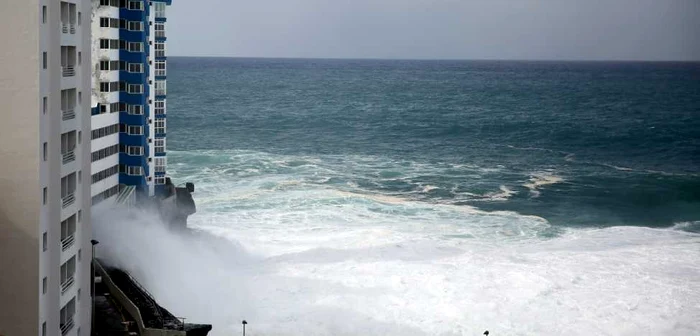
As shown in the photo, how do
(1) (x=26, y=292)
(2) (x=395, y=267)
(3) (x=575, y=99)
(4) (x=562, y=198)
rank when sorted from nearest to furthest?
1. (1) (x=26, y=292)
2. (2) (x=395, y=267)
3. (4) (x=562, y=198)
4. (3) (x=575, y=99)

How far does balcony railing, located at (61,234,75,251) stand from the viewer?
2800cm

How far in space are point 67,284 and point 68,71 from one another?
211 inches

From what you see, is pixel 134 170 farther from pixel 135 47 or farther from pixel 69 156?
pixel 69 156

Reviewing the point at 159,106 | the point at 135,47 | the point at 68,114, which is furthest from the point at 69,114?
the point at 159,106

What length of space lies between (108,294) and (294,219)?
23315 mm

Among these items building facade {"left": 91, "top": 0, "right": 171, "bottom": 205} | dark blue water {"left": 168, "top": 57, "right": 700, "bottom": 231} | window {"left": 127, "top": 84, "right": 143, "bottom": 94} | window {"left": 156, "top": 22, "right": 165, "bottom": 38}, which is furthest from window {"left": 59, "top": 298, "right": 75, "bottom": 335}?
dark blue water {"left": 168, "top": 57, "right": 700, "bottom": 231}

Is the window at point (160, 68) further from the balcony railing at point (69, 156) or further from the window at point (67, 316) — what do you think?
the window at point (67, 316)

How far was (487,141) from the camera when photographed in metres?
104

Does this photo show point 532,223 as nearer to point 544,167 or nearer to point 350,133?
point 544,167

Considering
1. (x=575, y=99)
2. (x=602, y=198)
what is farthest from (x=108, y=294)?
(x=575, y=99)

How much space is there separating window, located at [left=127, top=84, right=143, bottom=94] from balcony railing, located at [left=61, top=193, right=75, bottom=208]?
1741 centimetres

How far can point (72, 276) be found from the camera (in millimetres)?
29109

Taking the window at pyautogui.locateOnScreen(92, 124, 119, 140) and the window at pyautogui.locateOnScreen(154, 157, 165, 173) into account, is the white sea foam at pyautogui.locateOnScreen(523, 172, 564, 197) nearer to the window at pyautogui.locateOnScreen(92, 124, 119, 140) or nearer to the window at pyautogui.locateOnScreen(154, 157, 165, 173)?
the window at pyautogui.locateOnScreen(154, 157, 165, 173)

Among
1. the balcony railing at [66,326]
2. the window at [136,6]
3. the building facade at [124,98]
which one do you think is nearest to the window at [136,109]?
the building facade at [124,98]
